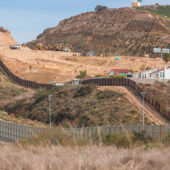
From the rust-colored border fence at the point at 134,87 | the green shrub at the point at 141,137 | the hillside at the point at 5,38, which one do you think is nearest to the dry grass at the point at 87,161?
the green shrub at the point at 141,137

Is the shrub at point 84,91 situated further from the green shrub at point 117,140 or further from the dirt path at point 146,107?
the green shrub at point 117,140

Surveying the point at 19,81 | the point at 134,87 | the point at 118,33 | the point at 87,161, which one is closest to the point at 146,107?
the point at 134,87

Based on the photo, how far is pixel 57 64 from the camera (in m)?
123

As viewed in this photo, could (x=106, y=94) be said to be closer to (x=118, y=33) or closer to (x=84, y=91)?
(x=84, y=91)

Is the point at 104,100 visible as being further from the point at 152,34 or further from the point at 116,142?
the point at 152,34

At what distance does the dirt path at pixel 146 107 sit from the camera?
1953 inches

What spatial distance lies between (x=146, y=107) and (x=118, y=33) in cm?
11784

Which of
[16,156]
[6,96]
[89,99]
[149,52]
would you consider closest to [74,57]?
[149,52]

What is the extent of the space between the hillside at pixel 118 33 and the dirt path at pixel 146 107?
79377 millimetres

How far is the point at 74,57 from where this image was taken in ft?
446

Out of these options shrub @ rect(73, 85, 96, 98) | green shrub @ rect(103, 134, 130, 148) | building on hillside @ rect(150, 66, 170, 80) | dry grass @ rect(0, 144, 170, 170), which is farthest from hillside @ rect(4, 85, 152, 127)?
dry grass @ rect(0, 144, 170, 170)

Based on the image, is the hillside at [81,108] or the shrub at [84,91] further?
the shrub at [84,91]

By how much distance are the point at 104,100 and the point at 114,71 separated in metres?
35.6

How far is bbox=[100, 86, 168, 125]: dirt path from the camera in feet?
163
